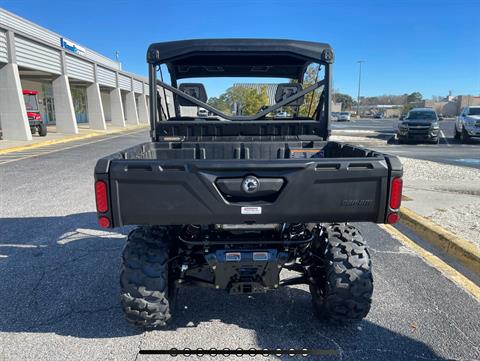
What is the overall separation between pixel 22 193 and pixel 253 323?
640cm

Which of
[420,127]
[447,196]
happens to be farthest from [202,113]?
[420,127]

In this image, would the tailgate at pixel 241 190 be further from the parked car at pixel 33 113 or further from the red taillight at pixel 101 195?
the parked car at pixel 33 113

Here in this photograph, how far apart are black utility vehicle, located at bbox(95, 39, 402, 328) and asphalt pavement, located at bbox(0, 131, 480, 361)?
0.24 m

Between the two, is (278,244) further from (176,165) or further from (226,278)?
(176,165)

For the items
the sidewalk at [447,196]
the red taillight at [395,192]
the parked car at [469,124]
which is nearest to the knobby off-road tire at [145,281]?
the red taillight at [395,192]

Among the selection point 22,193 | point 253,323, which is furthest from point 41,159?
point 253,323

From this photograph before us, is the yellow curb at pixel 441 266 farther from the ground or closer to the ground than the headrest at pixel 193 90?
closer to the ground

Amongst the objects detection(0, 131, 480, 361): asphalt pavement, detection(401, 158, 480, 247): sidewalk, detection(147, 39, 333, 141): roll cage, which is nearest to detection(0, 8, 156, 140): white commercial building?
detection(0, 131, 480, 361): asphalt pavement

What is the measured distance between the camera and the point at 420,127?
60.3ft

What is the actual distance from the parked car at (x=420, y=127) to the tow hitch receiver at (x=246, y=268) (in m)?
18.5

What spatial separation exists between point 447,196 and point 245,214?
585 centimetres

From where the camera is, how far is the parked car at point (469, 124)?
18531mm

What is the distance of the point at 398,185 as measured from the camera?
2.30 metres

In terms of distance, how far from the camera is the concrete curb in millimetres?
3945
